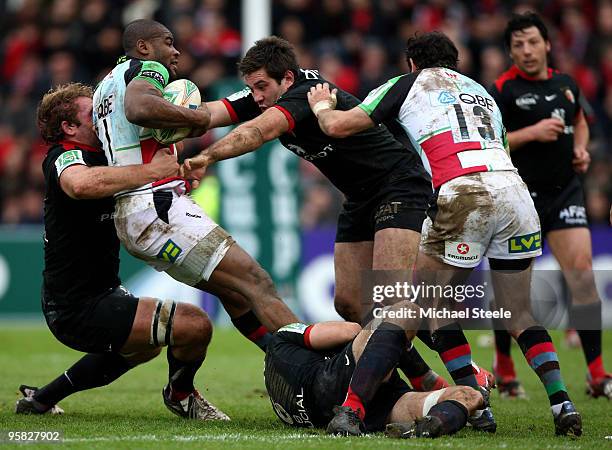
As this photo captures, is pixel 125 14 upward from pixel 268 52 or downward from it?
upward

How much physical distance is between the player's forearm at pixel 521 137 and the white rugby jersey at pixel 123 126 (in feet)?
10.8

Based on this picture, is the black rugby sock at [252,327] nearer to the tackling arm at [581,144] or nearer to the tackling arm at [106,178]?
the tackling arm at [106,178]

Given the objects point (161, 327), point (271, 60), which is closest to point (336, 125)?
point (271, 60)

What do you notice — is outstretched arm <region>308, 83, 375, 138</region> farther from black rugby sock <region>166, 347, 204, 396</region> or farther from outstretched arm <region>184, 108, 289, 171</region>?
black rugby sock <region>166, 347, 204, 396</region>

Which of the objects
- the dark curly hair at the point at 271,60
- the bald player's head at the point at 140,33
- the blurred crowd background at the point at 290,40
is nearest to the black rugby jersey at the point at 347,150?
the dark curly hair at the point at 271,60

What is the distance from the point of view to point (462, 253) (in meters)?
6.52

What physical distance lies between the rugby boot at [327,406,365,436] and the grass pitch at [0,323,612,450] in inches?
2.9

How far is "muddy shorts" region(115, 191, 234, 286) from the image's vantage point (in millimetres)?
A: 7031

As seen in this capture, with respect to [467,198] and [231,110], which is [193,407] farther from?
[467,198]

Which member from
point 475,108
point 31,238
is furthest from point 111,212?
point 31,238

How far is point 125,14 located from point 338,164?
39.2 feet

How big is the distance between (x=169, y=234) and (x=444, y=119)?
1931 mm

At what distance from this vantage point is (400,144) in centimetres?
783

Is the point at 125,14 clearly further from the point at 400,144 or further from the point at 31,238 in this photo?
the point at 400,144
